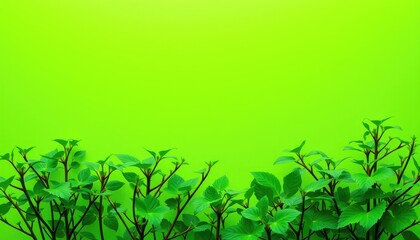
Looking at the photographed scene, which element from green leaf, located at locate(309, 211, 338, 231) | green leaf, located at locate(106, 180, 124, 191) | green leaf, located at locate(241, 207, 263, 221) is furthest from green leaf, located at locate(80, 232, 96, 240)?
green leaf, located at locate(309, 211, 338, 231)

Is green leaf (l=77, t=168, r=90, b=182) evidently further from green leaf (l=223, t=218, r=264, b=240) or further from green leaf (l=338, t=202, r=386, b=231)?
green leaf (l=338, t=202, r=386, b=231)

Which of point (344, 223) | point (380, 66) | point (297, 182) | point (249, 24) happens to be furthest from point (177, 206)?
point (380, 66)

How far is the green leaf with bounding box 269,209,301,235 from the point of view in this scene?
1.16 m

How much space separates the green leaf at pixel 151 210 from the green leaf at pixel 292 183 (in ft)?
1.14

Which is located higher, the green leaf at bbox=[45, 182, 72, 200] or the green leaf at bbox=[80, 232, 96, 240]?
the green leaf at bbox=[45, 182, 72, 200]

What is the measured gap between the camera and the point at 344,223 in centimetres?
122

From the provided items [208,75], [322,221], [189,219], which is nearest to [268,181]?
[322,221]

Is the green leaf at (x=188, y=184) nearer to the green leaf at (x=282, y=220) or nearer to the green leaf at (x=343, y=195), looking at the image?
the green leaf at (x=282, y=220)

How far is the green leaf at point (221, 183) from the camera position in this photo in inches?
53.7

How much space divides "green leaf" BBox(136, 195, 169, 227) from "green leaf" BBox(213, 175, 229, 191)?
0.18 meters

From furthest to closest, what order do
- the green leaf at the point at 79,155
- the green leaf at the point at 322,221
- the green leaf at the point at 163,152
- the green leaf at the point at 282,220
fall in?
the green leaf at the point at 79,155
the green leaf at the point at 163,152
the green leaf at the point at 322,221
the green leaf at the point at 282,220

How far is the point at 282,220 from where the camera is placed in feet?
3.89

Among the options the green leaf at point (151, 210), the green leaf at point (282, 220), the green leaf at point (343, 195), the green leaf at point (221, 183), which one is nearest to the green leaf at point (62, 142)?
the green leaf at point (151, 210)

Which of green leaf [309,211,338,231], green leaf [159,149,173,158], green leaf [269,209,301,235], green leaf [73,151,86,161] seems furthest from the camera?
green leaf [73,151,86,161]
